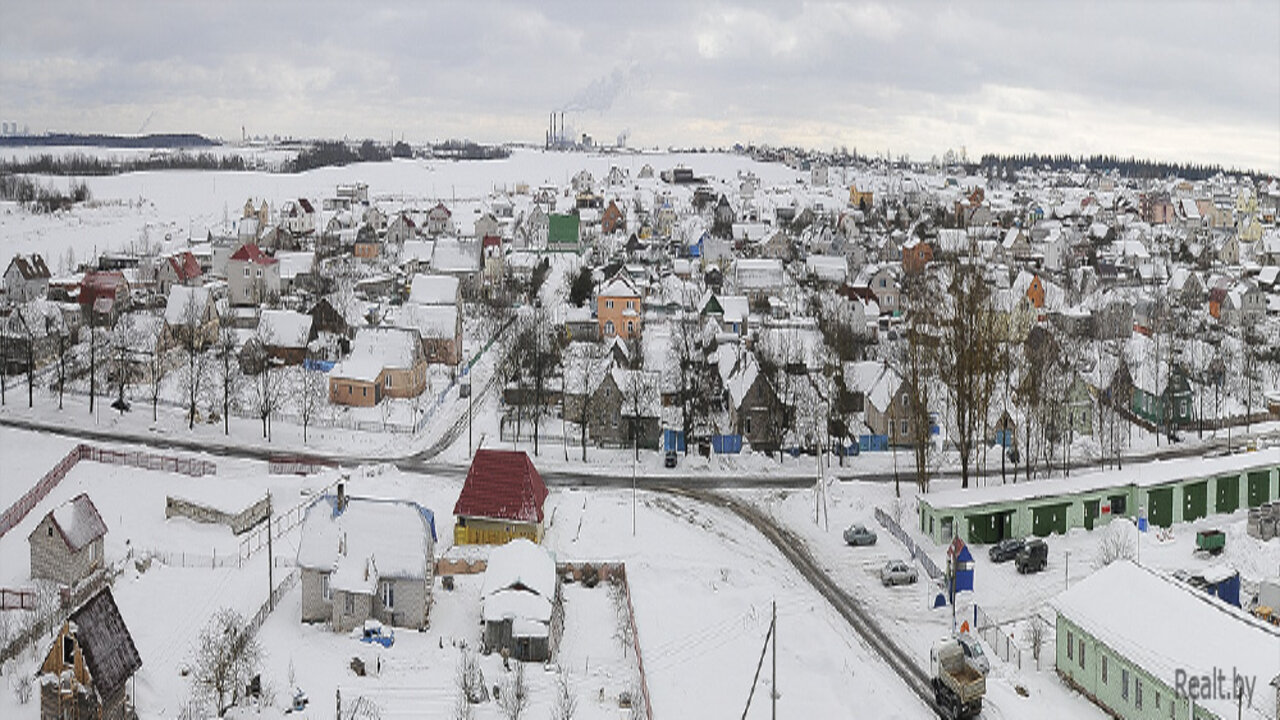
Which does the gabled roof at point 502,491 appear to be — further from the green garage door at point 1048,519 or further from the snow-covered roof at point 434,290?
the snow-covered roof at point 434,290

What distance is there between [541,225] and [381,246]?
16.7 metres

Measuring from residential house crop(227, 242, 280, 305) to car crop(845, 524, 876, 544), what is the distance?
47385 millimetres

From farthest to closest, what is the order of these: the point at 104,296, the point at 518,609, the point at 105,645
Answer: the point at 104,296, the point at 518,609, the point at 105,645

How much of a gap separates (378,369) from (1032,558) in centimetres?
2838

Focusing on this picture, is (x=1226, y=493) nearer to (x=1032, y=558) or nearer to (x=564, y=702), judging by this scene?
(x=1032, y=558)

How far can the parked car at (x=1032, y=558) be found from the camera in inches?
1170

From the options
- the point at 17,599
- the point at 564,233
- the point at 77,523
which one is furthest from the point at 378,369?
the point at 564,233

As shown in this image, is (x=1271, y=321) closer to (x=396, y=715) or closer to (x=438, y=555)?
(x=438, y=555)

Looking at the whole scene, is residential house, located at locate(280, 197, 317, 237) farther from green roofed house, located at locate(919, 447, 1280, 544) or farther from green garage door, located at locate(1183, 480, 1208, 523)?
green garage door, located at locate(1183, 480, 1208, 523)

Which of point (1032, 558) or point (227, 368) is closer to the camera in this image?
point (1032, 558)

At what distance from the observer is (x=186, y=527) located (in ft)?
104

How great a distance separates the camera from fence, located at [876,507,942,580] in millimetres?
29859

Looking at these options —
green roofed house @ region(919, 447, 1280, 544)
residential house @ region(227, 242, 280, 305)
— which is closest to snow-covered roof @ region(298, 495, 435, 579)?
green roofed house @ region(919, 447, 1280, 544)

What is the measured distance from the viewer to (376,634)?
24938 mm
